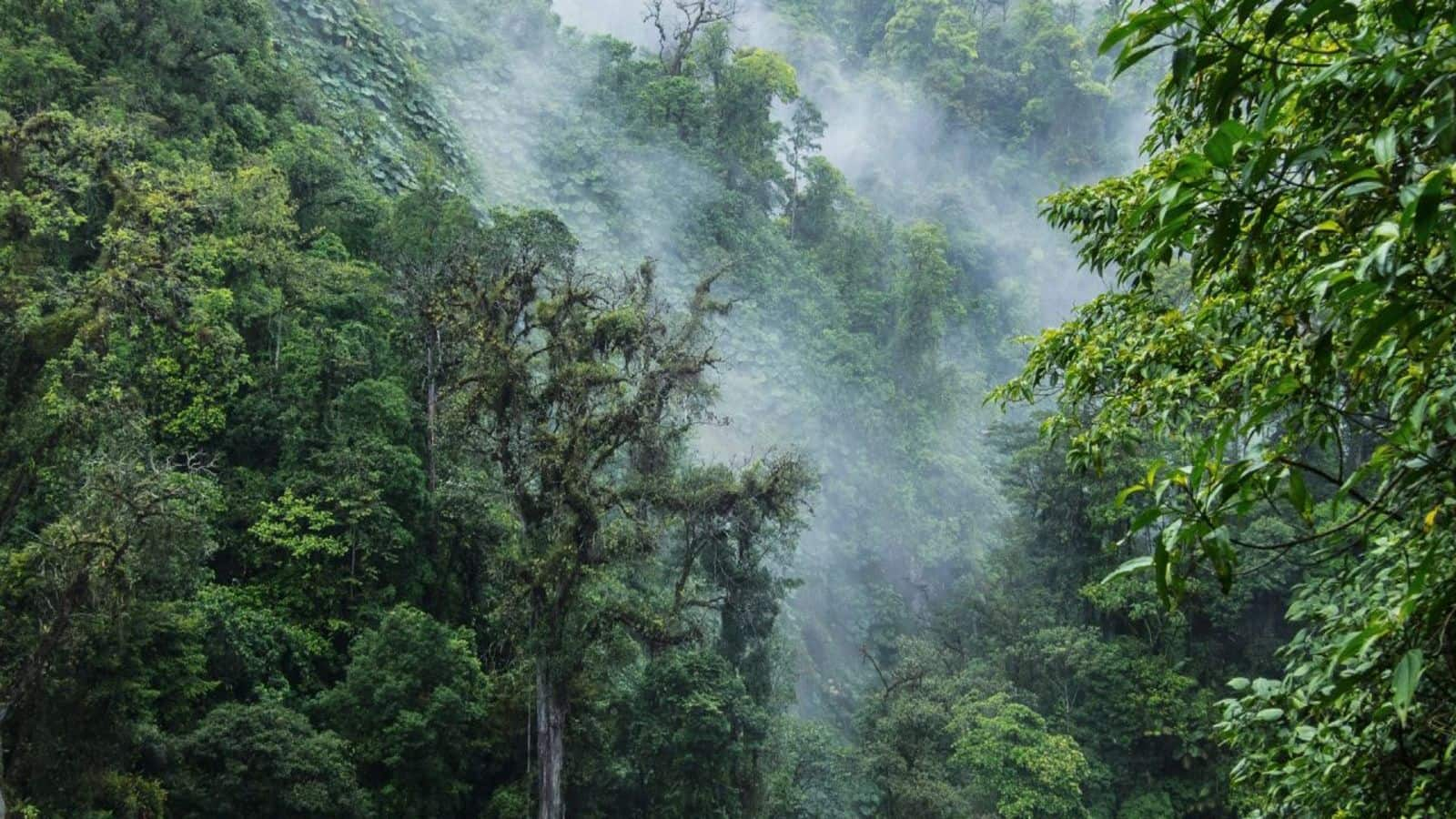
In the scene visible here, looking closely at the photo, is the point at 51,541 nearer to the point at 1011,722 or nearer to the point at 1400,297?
the point at 1400,297

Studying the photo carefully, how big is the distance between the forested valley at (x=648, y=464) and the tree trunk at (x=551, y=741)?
0.05 m

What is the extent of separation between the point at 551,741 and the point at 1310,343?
410 inches

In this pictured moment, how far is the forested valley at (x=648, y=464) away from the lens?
2467mm

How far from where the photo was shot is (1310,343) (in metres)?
2.69

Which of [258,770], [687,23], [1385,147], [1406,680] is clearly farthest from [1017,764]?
[687,23]

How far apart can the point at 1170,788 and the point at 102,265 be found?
17421 mm

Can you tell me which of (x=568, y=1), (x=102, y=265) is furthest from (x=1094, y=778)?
(x=568, y=1)

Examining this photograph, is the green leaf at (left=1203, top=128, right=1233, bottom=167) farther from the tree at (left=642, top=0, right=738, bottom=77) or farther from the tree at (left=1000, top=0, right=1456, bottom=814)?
the tree at (left=642, top=0, right=738, bottom=77)

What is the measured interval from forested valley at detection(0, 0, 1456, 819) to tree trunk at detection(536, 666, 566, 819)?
0.16ft

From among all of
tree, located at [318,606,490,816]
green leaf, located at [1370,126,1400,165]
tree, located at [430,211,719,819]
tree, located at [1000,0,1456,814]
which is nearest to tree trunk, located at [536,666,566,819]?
tree, located at [430,211,719,819]

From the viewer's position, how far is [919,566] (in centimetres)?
2498

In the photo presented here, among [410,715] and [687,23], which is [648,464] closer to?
[410,715]

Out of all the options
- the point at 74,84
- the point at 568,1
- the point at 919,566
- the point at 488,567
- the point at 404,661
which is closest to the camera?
the point at 404,661

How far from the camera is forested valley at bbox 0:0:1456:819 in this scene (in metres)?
2.47
